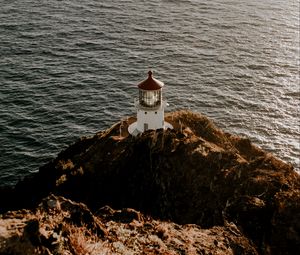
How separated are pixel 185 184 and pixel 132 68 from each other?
46.6 m

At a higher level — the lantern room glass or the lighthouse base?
the lantern room glass

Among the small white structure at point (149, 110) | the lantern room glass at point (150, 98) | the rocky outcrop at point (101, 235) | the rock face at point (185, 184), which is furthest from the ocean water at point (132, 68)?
the rocky outcrop at point (101, 235)

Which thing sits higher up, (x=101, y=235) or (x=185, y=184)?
(x=101, y=235)

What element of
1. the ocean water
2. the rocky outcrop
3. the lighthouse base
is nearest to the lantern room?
the lighthouse base

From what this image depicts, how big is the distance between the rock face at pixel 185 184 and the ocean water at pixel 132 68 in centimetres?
1227

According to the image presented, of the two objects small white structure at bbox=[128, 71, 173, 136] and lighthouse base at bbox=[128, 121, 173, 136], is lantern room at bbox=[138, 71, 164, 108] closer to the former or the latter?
small white structure at bbox=[128, 71, 173, 136]

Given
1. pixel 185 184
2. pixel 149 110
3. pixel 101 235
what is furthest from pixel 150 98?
pixel 101 235

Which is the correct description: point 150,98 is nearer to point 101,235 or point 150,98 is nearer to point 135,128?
point 135,128

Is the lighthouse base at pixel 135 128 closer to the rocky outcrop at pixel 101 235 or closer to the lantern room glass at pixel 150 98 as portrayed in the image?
the lantern room glass at pixel 150 98

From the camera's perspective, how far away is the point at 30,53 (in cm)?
8012

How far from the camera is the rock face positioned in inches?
1000

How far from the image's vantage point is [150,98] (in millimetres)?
44781

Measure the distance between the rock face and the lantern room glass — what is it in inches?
166

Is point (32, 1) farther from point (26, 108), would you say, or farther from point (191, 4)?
point (26, 108)
